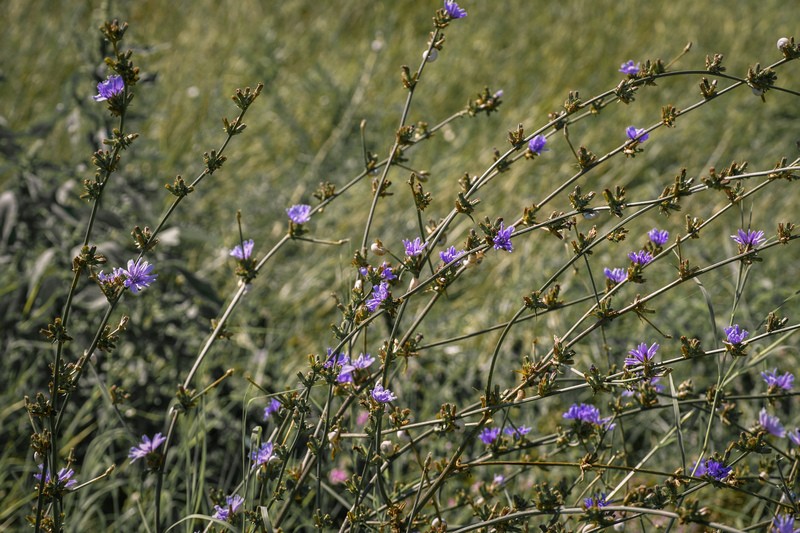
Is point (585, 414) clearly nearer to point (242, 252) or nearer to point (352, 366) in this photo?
point (352, 366)

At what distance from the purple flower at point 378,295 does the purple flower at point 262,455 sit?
0.28 meters

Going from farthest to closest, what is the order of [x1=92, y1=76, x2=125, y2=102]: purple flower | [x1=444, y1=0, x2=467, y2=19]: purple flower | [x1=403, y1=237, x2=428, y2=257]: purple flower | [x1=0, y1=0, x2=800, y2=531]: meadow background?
1. [x1=0, y1=0, x2=800, y2=531]: meadow background
2. [x1=444, y1=0, x2=467, y2=19]: purple flower
3. [x1=403, y1=237, x2=428, y2=257]: purple flower
4. [x1=92, y1=76, x2=125, y2=102]: purple flower

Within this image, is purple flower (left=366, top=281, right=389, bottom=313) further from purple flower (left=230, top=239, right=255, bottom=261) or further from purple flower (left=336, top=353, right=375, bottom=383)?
purple flower (left=230, top=239, right=255, bottom=261)

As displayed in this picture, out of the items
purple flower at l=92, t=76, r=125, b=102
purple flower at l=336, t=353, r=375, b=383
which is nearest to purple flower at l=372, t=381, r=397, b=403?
purple flower at l=336, t=353, r=375, b=383

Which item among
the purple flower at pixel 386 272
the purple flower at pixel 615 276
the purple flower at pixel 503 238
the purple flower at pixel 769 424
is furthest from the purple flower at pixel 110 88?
the purple flower at pixel 769 424

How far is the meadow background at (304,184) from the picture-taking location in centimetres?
229

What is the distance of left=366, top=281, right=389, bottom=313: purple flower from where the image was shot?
1187 mm

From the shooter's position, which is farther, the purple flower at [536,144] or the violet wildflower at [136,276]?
the purple flower at [536,144]

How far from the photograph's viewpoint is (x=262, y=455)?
1.30 meters

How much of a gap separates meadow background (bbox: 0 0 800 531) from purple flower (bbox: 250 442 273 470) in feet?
0.11

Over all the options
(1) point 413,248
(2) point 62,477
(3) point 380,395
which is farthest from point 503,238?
(2) point 62,477

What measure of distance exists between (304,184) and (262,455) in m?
2.18

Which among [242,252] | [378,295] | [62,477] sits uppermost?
[242,252]

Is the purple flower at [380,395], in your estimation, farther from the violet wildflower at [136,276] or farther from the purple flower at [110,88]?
the purple flower at [110,88]
